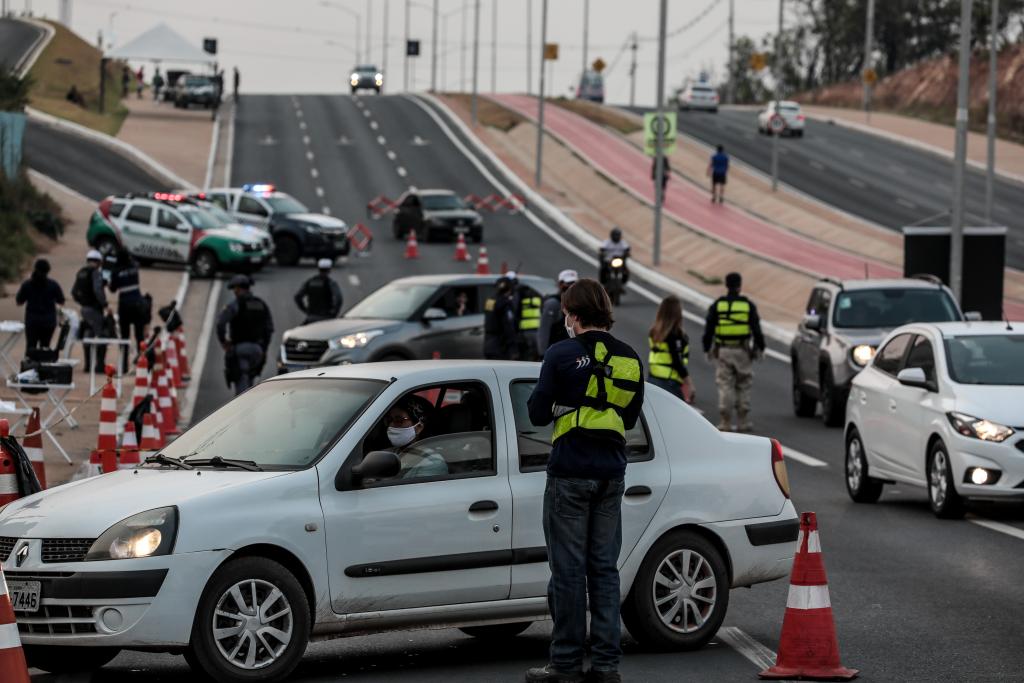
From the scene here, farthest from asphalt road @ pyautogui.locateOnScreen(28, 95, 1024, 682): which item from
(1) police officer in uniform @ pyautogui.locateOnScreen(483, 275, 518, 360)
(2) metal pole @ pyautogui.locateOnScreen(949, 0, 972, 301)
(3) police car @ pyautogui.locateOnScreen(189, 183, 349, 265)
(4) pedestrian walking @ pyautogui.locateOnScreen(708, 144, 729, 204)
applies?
(4) pedestrian walking @ pyautogui.locateOnScreen(708, 144, 729, 204)

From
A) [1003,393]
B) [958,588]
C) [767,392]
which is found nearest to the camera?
[958,588]

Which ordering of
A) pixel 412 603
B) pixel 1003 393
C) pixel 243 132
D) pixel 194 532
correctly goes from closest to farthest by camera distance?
pixel 194 532
pixel 412 603
pixel 1003 393
pixel 243 132

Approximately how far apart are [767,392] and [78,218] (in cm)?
3057

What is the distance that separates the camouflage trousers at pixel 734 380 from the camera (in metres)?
22.2

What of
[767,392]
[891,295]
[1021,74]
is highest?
[1021,74]

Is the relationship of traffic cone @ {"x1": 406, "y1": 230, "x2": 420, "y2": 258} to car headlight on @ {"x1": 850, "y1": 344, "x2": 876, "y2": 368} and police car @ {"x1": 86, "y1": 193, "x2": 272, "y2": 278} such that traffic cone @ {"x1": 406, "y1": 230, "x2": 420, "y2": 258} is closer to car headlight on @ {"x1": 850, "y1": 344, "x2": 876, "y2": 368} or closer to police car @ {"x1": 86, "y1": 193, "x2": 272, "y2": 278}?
police car @ {"x1": 86, "y1": 193, "x2": 272, "y2": 278}

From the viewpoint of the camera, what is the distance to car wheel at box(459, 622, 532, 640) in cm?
1027

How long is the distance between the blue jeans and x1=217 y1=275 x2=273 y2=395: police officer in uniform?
13.6 metres

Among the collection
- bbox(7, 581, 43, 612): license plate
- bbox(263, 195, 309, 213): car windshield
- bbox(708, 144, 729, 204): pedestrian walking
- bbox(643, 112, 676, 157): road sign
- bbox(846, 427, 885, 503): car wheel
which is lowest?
bbox(846, 427, 885, 503): car wheel

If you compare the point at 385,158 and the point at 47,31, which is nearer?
the point at 385,158

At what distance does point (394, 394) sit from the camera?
30.6 ft

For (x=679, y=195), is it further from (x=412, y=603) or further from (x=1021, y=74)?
(x=412, y=603)

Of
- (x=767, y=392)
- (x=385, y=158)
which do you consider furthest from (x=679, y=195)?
(x=767, y=392)

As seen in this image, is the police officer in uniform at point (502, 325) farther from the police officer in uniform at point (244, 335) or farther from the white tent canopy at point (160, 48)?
the white tent canopy at point (160, 48)
